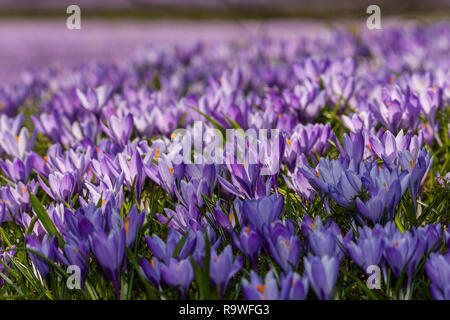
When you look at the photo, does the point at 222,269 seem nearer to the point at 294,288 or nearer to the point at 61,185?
the point at 294,288

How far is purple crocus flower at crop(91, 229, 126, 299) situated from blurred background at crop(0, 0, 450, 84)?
7419mm

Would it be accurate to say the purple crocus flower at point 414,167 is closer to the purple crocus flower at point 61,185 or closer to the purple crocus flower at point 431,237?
the purple crocus flower at point 431,237

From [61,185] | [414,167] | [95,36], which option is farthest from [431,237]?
[95,36]

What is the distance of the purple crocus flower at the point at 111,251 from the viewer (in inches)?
64.9

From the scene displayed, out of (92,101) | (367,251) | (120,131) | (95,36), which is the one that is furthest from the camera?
(95,36)

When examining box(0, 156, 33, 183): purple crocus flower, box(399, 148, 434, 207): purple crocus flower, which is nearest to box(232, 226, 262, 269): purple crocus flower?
box(399, 148, 434, 207): purple crocus flower

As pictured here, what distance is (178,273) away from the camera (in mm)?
1593

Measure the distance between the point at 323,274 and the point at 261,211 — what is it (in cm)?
32

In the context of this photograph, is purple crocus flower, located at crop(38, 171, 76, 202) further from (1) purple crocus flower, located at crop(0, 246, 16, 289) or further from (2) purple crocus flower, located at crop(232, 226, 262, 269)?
(2) purple crocus flower, located at crop(232, 226, 262, 269)

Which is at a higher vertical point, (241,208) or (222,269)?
(241,208)
